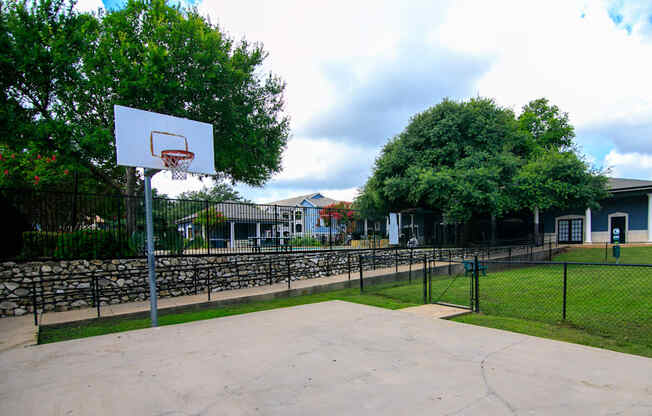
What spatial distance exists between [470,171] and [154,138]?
1650cm

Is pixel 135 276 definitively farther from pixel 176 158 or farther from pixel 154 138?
pixel 154 138

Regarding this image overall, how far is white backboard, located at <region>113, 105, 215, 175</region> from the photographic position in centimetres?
683

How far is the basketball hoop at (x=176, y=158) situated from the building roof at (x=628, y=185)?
84.4 feet

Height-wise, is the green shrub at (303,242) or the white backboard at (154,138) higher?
the white backboard at (154,138)

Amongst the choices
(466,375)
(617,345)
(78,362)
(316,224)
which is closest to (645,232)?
(316,224)

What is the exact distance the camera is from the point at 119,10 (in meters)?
13.4

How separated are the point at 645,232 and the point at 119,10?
111ft

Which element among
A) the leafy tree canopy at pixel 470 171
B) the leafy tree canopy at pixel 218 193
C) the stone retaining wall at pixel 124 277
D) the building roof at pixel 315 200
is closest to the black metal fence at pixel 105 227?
the stone retaining wall at pixel 124 277

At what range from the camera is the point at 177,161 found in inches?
301

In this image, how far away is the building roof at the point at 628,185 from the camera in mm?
23142

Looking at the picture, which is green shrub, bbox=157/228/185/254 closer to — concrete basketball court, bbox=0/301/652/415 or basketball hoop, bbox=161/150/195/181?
basketball hoop, bbox=161/150/195/181

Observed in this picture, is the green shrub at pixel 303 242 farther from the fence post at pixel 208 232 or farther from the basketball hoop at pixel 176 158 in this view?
the basketball hoop at pixel 176 158

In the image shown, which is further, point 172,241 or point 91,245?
point 172,241

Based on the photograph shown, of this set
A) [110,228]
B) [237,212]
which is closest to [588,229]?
[237,212]
